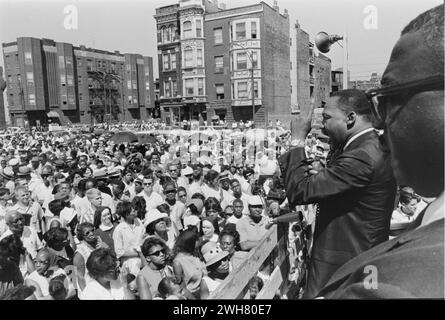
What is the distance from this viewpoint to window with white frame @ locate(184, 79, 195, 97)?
35469 mm

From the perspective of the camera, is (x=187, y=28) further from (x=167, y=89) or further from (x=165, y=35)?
(x=167, y=89)

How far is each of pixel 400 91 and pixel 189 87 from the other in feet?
116

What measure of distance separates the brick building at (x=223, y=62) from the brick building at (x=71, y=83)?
24970mm

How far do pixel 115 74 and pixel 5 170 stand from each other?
56850 mm

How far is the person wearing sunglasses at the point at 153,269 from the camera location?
366cm

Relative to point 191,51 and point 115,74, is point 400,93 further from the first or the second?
point 115,74

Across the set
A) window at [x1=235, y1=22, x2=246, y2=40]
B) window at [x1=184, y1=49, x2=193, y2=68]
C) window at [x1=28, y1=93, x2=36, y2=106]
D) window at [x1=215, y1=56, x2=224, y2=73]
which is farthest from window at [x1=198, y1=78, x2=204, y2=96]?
window at [x1=28, y1=93, x2=36, y2=106]

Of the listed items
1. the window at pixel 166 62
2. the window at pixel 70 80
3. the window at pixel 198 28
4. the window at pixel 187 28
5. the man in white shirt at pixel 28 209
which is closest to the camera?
the man in white shirt at pixel 28 209

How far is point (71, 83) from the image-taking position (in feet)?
195

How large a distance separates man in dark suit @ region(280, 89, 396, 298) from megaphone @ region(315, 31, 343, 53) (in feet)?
5.24

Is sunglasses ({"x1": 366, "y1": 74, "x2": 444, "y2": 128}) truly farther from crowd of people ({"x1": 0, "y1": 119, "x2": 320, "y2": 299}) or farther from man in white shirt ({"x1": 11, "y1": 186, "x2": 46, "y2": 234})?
man in white shirt ({"x1": 11, "y1": 186, "x2": 46, "y2": 234})

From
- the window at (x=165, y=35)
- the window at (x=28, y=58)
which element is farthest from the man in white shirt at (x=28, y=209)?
the window at (x=28, y=58)

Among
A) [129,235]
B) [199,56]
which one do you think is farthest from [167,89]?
[129,235]

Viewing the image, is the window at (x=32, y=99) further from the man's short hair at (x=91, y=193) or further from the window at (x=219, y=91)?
the man's short hair at (x=91, y=193)
